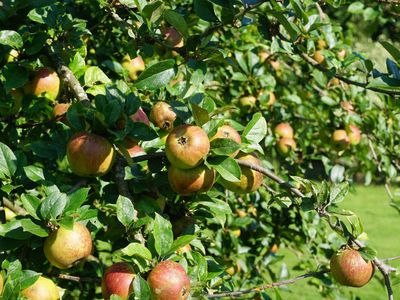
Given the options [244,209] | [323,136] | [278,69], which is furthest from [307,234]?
[278,69]

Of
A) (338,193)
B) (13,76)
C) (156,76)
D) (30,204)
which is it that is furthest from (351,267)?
(13,76)

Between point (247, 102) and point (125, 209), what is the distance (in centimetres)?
152

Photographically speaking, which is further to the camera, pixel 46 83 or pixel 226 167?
pixel 46 83

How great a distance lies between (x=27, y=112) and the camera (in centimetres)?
162

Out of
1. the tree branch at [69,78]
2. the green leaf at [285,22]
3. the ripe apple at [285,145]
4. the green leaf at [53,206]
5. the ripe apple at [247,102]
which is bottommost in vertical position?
the ripe apple at [285,145]

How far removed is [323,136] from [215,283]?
161 cm

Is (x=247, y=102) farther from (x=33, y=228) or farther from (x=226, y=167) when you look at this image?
(x=33, y=228)

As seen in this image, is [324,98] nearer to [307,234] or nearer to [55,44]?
[307,234]

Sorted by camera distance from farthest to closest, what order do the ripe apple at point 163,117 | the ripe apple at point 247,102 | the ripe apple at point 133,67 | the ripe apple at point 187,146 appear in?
Result: the ripe apple at point 247,102
the ripe apple at point 133,67
the ripe apple at point 163,117
the ripe apple at point 187,146

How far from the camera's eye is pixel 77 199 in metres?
1.27

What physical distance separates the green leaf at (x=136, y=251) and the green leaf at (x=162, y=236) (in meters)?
0.02

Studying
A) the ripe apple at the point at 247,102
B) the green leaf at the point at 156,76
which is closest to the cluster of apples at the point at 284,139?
the ripe apple at the point at 247,102

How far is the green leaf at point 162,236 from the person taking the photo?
121 cm

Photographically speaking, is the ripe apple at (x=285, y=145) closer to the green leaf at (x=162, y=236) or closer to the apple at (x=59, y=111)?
the apple at (x=59, y=111)
